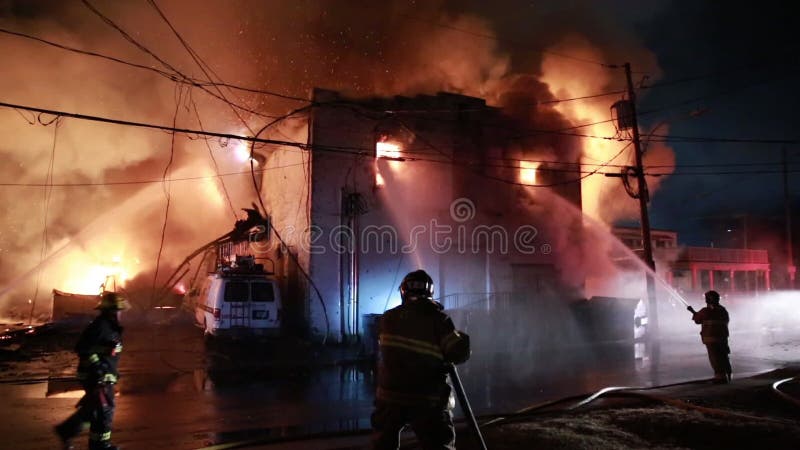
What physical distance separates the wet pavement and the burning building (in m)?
2.23

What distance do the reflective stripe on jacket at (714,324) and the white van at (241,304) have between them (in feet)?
30.1

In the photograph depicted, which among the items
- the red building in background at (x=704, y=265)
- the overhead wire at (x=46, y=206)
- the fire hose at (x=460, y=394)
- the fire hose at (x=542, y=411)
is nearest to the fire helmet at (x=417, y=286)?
the fire hose at (x=460, y=394)

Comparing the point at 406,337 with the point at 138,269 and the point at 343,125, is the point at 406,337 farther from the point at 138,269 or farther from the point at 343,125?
the point at 138,269

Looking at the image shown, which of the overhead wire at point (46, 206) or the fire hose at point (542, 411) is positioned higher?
the overhead wire at point (46, 206)

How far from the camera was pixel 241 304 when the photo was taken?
43.0 ft

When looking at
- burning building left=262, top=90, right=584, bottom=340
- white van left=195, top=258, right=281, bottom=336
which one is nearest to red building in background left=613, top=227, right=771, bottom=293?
burning building left=262, top=90, right=584, bottom=340

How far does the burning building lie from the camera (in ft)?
49.5

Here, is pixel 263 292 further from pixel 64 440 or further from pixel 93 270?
pixel 93 270

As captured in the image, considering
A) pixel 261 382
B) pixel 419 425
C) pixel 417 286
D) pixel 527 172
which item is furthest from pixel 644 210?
pixel 419 425

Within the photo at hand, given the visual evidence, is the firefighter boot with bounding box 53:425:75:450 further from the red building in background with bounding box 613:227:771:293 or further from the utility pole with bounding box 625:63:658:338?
the red building in background with bounding box 613:227:771:293

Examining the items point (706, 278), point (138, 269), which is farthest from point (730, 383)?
point (706, 278)

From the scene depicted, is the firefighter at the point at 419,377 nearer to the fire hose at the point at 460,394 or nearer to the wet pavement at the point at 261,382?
the fire hose at the point at 460,394

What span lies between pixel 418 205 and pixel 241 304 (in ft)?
19.4

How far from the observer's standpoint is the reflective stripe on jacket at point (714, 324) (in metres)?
8.97
